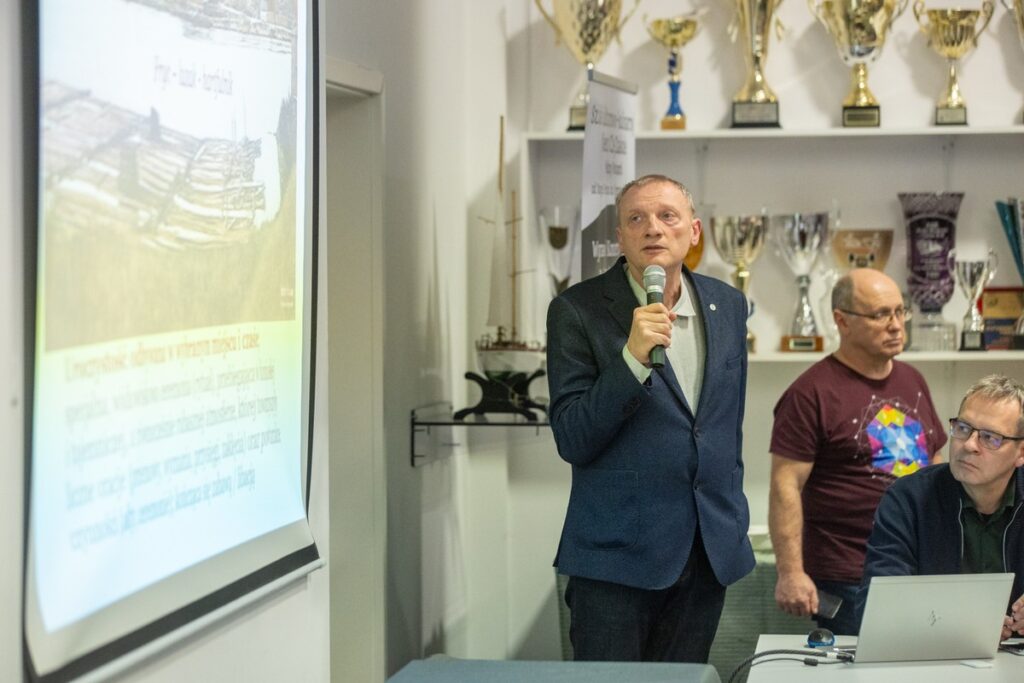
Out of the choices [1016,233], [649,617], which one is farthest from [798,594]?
A: [1016,233]

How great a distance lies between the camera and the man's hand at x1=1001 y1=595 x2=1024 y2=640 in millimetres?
2555

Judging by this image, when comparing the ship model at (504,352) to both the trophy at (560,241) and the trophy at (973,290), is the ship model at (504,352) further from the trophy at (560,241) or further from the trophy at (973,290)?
the trophy at (973,290)

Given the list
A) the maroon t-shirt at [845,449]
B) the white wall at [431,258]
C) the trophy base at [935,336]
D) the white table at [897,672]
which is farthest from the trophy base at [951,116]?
the white table at [897,672]

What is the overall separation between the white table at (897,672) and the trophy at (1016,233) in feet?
6.85

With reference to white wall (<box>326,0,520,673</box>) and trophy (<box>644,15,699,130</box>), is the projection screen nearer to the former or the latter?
white wall (<box>326,0,520,673</box>)

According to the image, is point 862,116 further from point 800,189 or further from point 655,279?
point 655,279

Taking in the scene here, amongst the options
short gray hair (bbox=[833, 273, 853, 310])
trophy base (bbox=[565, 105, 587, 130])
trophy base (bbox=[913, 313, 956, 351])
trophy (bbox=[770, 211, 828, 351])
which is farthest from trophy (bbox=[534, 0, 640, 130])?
trophy base (bbox=[913, 313, 956, 351])

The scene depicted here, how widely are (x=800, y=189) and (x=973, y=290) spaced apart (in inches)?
25.3

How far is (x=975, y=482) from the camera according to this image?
2.63 meters

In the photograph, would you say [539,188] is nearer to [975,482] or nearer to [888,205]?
[888,205]

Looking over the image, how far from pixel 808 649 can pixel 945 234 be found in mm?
2249

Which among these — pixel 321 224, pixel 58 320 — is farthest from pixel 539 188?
pixel 58 320

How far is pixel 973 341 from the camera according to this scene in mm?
4344

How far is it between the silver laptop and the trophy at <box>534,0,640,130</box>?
7.67 feet
